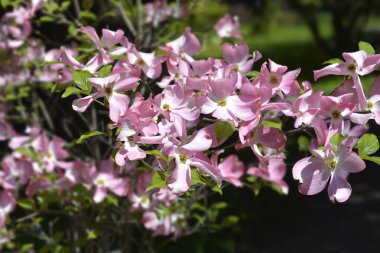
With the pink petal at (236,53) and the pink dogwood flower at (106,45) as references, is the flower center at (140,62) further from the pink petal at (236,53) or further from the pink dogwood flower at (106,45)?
the pink petal at (236,53)

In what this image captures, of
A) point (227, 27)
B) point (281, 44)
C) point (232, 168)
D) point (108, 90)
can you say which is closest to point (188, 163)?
point (108, 90)

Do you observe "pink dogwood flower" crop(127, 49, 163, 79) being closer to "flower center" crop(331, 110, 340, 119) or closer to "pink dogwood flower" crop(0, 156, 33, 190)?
"flower center" crop(331, 110, 340, 119)

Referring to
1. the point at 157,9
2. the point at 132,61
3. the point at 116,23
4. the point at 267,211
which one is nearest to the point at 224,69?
the point at 132,61

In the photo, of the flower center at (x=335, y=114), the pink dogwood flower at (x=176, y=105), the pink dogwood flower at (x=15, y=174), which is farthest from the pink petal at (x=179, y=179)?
the pink dogwood flower at (x=15, y=174)

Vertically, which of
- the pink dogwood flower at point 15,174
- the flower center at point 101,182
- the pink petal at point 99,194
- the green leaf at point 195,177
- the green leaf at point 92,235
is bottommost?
the green leaf at point 92,235

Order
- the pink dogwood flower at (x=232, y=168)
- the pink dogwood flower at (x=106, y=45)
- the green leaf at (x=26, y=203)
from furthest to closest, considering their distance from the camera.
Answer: the green leaf at (x=26, y=203)
the pink dogwood flower at (x=232, y=168)
the pink dogwood flower at (x=106, y=45)

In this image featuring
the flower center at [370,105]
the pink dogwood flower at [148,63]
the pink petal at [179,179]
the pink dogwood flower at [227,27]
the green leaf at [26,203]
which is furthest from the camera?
the pink dogwood flower at [227,27]

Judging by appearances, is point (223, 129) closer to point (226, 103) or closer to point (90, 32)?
point (226, 103)
